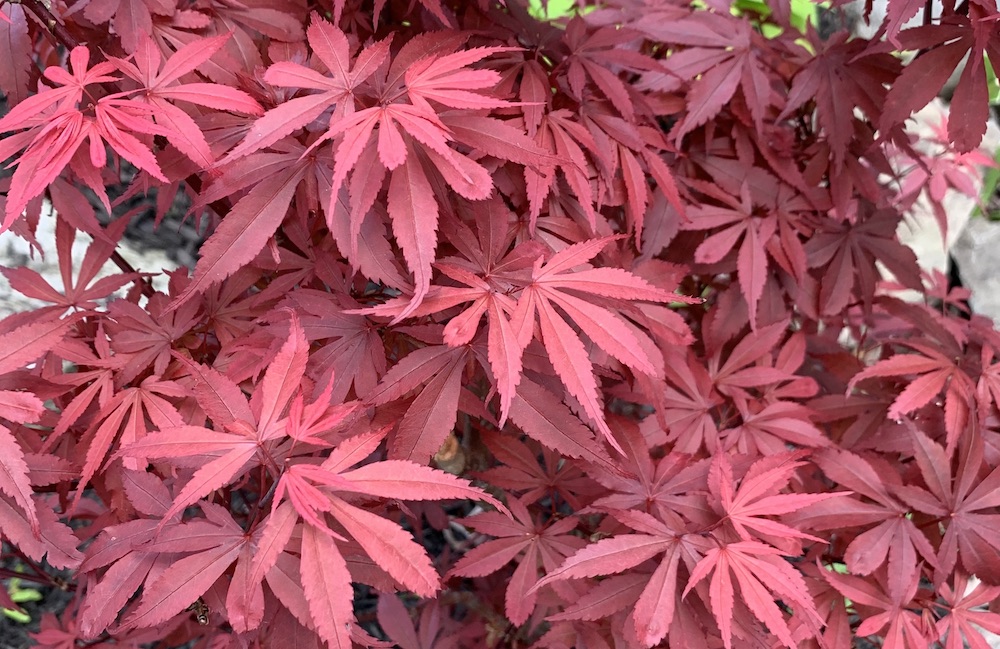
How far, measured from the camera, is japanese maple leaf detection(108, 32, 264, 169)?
2.27ft

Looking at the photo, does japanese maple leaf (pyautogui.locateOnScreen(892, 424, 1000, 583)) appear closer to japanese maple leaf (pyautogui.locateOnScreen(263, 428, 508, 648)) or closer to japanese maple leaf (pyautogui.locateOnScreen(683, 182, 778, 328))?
japanese maple leaf (pyautogui.locateOnScreen(683, 182, 778, 328))

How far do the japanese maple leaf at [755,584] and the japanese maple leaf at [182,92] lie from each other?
68cm

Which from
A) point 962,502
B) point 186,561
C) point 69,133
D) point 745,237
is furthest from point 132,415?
point 962,502

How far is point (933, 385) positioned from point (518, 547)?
670mm

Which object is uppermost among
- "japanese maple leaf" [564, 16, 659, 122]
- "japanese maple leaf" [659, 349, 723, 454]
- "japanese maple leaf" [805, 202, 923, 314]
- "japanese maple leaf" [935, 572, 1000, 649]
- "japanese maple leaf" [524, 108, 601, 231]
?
"japanese maple leaf" [564, 16, 659, 122]

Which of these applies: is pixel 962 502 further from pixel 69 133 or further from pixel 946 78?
pixel 69 133

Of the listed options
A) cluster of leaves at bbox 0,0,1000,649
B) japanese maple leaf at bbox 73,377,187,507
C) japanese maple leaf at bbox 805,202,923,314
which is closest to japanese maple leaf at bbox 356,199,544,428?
cluster of leaves at bbox 0,0,1000,649

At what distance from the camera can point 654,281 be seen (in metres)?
0.99

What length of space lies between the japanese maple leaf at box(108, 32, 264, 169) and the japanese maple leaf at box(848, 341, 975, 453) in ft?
3.05

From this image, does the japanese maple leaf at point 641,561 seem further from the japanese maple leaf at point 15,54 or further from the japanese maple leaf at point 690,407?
the japanese maple leaf at point 15,54

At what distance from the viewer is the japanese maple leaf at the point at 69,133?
24.9 inches

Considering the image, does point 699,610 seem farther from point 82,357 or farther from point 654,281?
point 82,357

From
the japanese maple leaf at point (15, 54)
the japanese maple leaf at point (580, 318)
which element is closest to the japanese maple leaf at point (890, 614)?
the japanese maple leaf at point (580, 318)

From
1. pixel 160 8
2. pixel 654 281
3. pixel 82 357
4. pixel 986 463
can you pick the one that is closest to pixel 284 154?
pixel 160 8
